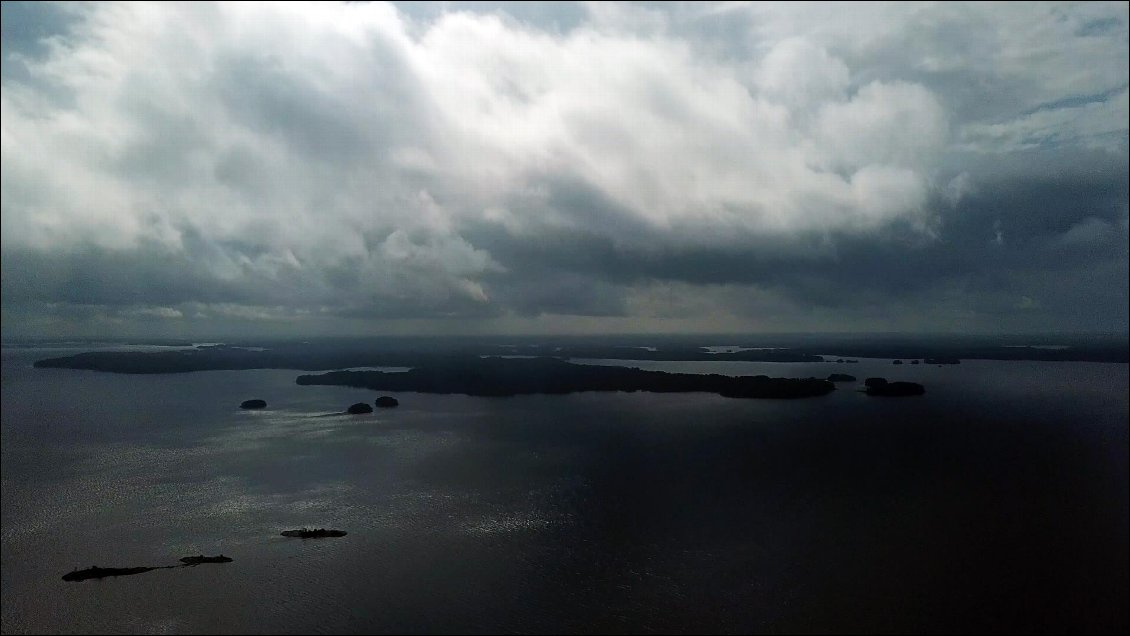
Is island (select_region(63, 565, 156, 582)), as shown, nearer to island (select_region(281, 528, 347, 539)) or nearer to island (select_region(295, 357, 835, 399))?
island (select_region(281, 528, 347, 539))

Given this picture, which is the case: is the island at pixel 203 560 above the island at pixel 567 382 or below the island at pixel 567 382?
below

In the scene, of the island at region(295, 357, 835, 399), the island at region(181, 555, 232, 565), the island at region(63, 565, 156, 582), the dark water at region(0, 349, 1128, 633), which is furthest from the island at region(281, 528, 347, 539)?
the island at region(295, 357, 835, 399)

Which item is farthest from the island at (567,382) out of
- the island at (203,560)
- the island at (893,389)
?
the island at (203,560)

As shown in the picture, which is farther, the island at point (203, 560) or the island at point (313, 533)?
the island at point (313, 533)

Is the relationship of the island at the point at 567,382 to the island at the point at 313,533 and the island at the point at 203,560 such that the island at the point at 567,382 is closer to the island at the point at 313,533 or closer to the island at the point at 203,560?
the island at the point at 313,533

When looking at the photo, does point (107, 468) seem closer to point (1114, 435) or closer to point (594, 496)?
point (594, 496)

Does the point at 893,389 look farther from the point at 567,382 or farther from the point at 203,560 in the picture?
the point at 203,560
